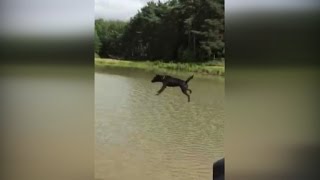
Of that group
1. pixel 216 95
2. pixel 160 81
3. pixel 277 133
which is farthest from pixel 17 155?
pixel 277 133

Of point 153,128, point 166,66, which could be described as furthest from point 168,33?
point 153,128

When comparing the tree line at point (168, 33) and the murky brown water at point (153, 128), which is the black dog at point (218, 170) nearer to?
the murky brown water at point (153, 128)

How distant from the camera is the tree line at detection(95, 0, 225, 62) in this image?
0.94 m

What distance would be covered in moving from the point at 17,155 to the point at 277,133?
2.00 feet

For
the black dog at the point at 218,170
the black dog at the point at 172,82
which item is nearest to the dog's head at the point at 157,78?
the black dog at the point at 172,82

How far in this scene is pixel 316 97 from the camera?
93 centimetres

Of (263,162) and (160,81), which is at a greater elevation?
(160,81)

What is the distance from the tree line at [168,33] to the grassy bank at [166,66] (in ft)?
0.04

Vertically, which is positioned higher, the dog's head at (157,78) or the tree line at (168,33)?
the tree line at (168,33)

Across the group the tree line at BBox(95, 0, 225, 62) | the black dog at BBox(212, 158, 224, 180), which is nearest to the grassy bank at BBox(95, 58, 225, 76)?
the tree line at BBox(95, 0, 225, 62)

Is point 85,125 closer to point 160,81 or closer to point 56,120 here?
point 56,120

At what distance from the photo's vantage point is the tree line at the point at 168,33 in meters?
0.94

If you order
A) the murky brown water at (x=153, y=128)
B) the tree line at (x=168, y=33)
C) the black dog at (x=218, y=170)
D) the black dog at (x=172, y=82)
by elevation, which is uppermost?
the tree line at (x=168, y=33)

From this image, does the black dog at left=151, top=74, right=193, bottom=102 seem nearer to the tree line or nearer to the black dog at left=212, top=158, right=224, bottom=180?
the tree line
